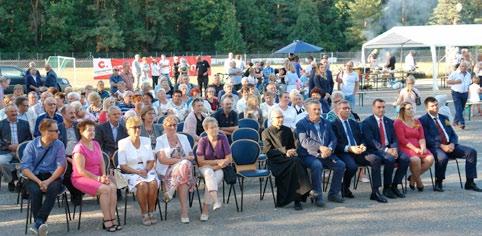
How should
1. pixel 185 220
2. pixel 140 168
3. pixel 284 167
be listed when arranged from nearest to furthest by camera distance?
pixel 185 220
pixel 140 168
pixel 284 167

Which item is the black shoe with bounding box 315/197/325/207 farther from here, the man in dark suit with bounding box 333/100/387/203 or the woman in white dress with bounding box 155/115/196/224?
the woman in white dress with bounding box 155/115/196/224

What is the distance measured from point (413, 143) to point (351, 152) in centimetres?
91

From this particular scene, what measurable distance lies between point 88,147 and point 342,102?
333cm

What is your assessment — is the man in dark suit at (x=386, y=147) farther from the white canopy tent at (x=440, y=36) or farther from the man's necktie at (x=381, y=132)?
the white canopy tent at (x=440, y=36)

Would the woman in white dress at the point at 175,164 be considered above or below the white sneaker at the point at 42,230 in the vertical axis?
above

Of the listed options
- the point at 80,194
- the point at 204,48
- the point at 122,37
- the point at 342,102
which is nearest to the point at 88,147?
the point at 80,194

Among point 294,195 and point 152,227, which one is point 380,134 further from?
point 152,227

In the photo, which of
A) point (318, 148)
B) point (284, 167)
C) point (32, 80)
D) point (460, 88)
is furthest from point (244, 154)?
point (32, 80)

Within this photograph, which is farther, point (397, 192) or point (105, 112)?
point (105, 112)

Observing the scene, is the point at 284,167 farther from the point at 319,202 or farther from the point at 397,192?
the point at 397,192

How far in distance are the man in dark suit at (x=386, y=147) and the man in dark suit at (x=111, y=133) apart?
3226 mm

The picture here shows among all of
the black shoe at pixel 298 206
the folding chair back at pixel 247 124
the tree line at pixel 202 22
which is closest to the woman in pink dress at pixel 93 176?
the black shoe at pixel 298 206

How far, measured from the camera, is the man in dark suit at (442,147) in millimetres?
7746

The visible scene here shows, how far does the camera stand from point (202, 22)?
204ft
